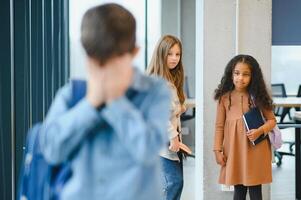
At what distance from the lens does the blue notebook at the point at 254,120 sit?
2.71 meters

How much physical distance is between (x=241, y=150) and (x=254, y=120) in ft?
0.67

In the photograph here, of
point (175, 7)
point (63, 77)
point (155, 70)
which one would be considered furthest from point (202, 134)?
point (175, 7)

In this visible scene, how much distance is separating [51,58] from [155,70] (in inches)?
33.4

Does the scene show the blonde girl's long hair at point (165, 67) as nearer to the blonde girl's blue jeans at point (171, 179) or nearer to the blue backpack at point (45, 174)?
the blonde girl's blue jeans at point (171, 179)

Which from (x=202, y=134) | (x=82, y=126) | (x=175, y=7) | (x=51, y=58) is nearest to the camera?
(x=82, y=126)

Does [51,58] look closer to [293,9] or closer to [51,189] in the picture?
[293,9]

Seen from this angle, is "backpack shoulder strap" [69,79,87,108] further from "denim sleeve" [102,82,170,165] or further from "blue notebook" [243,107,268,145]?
"blue notebook" [243,107,268,145]

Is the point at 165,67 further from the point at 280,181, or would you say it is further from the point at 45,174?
the point at 280,181

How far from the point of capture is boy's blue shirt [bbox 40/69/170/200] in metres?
0.99

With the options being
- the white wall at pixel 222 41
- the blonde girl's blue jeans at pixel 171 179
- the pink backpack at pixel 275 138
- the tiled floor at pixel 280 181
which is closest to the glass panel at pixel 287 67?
the tiled floor at pixel 280 181

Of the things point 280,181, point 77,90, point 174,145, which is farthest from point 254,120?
point 280,181

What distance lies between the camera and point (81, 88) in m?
1.08

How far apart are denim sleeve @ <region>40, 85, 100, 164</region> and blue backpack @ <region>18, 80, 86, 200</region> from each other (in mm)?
28

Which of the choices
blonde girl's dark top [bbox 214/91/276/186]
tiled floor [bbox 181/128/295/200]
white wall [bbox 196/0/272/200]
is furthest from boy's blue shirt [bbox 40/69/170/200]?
tiled floor [bbox 181/128/295/200]
